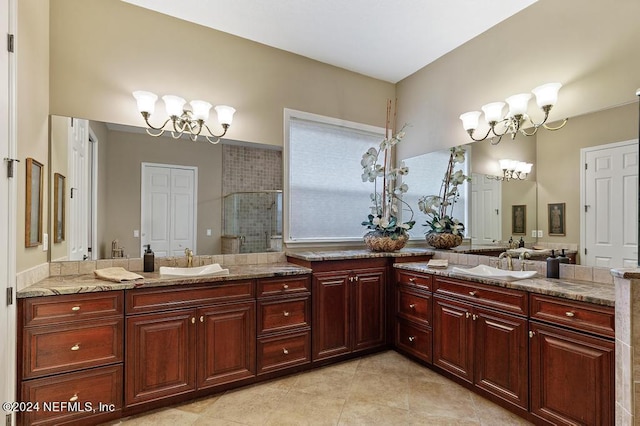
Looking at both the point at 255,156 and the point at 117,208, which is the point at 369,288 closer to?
the point at 255,156

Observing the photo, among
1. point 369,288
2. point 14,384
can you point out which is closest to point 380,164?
point 369,288

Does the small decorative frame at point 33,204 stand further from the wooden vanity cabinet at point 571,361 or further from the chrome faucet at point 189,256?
the wooden vanity cabinet at point 571,361

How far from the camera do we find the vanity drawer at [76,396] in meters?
1.91

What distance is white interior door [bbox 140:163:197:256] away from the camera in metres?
2.69

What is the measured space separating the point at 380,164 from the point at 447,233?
3.67 ft

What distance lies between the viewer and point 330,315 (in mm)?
3016

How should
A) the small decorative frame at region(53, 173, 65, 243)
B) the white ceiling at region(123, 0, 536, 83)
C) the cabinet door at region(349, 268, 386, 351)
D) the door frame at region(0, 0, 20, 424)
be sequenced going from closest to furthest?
the door frame at region(0, 0, 20, 424) < the small decorative frame at region(53, 173, 65, 243) < the white ceiling at region(123, 0, 536, 83) < the cabinet door at region(349, 268, 386, 351)

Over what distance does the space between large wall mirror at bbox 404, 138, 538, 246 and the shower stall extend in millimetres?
1786

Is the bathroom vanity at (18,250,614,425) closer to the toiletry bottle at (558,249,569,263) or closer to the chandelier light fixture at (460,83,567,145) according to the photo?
the toiletry bottle at (558,249,569,263)

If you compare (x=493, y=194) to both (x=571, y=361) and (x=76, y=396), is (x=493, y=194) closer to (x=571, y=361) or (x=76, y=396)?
(x=571, y=361)

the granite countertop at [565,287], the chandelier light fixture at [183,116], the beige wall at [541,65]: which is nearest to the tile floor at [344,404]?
the granite countertop at [565,287]

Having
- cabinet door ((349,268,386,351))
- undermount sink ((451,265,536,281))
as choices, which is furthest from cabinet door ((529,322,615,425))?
cabinet door ((349,268,386,351))

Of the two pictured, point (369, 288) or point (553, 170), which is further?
point (369, 288)

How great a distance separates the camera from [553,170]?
8.36ft
